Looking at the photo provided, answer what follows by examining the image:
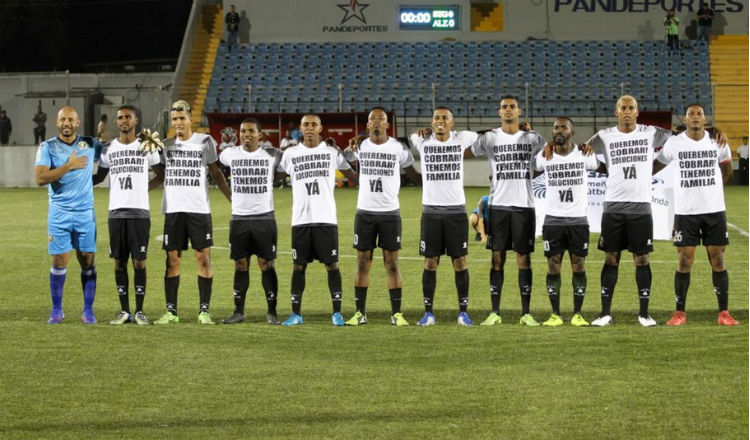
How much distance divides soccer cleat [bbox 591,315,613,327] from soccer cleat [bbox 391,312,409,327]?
174 centimetres

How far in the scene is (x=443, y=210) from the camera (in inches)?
452

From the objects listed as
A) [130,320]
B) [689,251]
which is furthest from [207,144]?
[689,251]

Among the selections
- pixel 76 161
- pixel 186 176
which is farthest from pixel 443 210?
pixel 76 161

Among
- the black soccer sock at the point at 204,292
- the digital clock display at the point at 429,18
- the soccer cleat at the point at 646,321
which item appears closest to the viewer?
the soccer cleat at the point at 646,321

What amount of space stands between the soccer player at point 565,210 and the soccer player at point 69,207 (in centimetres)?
424

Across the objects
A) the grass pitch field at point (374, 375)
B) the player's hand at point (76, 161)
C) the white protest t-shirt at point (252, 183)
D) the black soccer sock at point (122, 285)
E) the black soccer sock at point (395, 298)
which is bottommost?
the grass pitch field at point (374, 375)

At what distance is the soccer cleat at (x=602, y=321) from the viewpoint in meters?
11.2

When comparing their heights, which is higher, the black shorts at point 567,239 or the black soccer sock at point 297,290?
the black shorts at point 567,239

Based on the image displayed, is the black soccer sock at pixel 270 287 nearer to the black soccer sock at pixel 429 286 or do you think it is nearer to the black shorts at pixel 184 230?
the black shorts at pixel 184 230

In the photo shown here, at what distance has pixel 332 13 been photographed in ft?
159

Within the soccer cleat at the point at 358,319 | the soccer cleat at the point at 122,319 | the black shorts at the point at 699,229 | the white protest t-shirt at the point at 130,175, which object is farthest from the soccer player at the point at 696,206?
the soccer cleat at the point at 122,319

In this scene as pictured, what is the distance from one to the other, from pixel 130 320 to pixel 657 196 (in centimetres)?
1085

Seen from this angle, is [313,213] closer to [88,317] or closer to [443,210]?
[443,210]

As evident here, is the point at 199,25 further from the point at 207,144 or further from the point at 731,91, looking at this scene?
the point at 207,144
